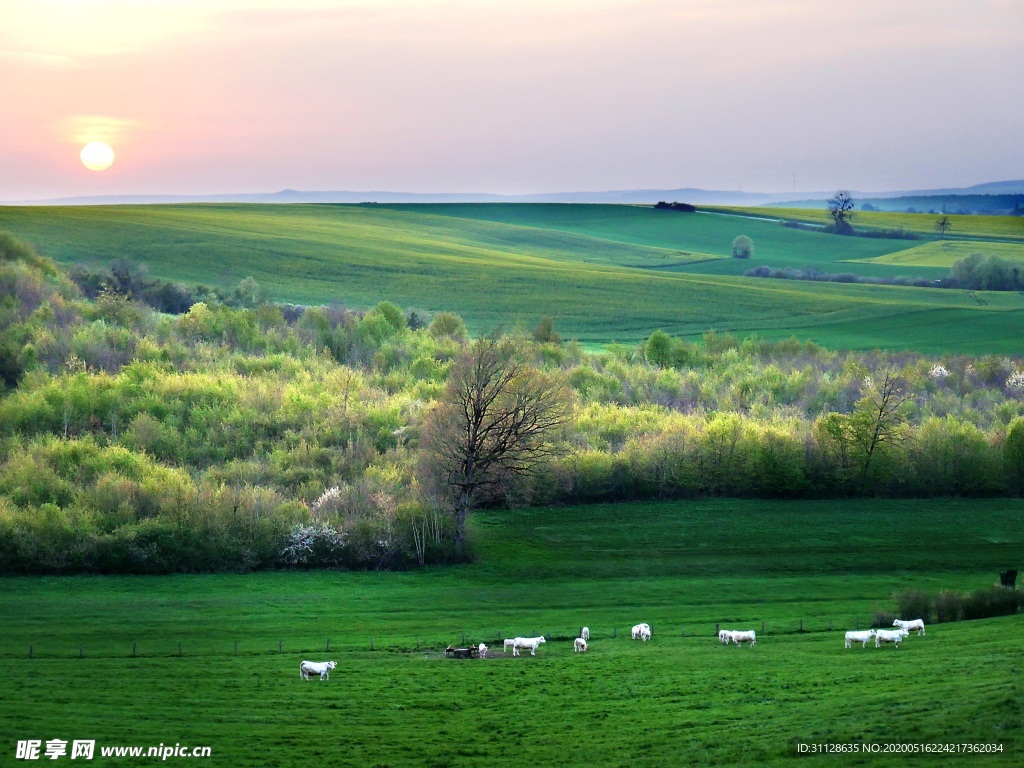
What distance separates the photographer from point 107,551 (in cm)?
5441

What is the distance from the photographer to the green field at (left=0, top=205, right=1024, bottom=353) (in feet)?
400

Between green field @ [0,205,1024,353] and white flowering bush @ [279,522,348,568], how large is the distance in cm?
5889

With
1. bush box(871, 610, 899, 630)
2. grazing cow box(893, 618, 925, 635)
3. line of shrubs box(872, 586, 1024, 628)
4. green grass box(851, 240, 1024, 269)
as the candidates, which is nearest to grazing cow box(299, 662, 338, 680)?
grazing cow box(893, 618, 925, 635)

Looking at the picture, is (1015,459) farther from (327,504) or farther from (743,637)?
(327,504)

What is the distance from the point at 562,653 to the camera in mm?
39750

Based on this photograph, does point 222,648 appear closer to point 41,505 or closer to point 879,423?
point 41,505

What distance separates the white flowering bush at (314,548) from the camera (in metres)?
56.0

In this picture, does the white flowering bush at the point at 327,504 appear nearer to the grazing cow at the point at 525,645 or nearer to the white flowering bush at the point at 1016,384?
the grazing cow at the point at 525,645

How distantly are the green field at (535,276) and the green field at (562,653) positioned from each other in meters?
56.9

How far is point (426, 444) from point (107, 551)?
1737cm

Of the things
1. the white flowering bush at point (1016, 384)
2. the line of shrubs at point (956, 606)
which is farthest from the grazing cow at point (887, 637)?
the white flowering bush at point (1016, 384)

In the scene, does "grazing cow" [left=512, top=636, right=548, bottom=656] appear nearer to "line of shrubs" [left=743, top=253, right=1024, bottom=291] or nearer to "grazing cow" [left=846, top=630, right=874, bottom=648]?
"grazing cow" [left=846, top=630, right=874, bottom=648]

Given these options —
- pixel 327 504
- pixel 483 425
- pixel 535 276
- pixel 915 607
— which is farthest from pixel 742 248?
pixel 915 607

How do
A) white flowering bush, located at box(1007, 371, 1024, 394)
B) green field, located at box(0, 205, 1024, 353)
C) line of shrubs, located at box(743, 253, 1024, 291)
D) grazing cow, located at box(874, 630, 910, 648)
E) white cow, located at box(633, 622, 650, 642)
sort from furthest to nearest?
line of shrubs, located at box(743, 253, 1024, 291), green field, located at box(0, 205, 1024, 353), white flowering bush, located at box(1007, 371, 1024, 394), white cow, located at box(633, 622, 650, 642), grazing cow, located at box(874, 630, 910, 648)
